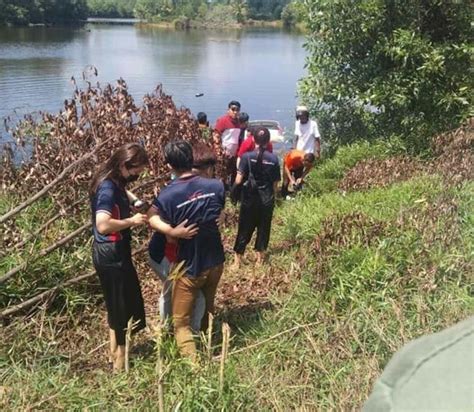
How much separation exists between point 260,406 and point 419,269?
184cm

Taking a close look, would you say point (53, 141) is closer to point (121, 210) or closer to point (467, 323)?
point (121, 210)

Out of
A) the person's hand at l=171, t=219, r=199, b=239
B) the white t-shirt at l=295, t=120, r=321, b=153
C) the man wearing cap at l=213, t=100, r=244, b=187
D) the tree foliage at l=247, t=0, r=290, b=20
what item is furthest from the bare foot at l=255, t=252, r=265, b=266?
the tree foliage at l=247, t=0, r=290, b=20

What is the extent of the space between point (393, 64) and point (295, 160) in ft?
8.82

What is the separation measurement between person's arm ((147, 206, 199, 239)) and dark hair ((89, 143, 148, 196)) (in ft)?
1.24

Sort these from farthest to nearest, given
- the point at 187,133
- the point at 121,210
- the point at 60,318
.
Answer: the point at 187,133 → the point at 60,318 → the point at 121,210

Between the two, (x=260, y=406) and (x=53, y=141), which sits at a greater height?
(x=53, y=141)

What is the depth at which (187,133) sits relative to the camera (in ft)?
22.1

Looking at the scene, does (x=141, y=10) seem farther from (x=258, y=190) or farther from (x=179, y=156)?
(x=179, y=156)

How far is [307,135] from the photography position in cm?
893

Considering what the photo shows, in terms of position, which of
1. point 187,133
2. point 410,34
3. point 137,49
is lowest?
point 137,49

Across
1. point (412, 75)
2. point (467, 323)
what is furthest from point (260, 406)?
point (412, 75)

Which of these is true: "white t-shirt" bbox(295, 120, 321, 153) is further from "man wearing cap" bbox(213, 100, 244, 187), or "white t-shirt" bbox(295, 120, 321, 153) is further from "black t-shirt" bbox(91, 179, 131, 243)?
"black t-shirt" bbox(91, 179, 131, 243)

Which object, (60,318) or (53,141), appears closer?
(60,318)

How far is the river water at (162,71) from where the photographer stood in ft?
80.5
